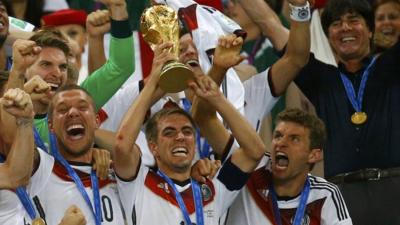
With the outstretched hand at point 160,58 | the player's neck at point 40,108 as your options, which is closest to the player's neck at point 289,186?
the outstretched hand at point 160,58

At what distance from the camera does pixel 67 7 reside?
11.3 metres

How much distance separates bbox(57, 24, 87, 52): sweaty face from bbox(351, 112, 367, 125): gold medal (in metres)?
2.54

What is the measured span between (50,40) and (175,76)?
1.32 m

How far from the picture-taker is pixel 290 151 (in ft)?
27.5

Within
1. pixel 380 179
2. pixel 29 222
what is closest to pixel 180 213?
pixel 29 222

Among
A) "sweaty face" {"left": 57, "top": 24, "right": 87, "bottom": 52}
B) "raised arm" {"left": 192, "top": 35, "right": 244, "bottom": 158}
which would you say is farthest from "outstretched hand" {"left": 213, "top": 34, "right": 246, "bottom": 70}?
"sweaty face" {"left": 57, "top": 24, "right": 87, "bottom": 52}

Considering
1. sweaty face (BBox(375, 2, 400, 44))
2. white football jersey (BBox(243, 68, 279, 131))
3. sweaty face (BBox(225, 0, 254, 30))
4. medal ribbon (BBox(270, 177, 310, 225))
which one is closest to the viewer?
medal ribbon (BBox(270, 177, 310, 225))

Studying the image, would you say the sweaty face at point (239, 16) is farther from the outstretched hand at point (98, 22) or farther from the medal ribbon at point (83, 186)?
the medal ribbon at point (83, 186)

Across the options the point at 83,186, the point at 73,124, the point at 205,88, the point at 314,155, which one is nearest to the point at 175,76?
the point at 205,88

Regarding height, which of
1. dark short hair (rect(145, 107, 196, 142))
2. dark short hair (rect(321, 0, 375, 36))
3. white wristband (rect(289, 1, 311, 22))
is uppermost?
white wristband (rect(289, 1, 311, 22))

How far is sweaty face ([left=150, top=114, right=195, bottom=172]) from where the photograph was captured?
795cm

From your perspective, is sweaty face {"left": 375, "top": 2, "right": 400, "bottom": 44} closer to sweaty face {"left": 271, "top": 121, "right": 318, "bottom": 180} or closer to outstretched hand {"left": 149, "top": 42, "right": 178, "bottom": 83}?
sweaty face {"left": 271, "top": 121, "right": 318, "bottom": 180}

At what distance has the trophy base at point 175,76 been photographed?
758cm

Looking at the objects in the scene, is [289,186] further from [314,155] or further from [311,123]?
[311,123]
